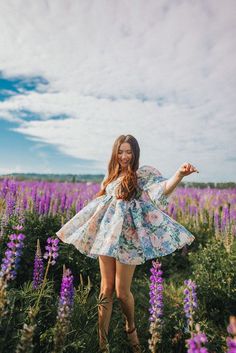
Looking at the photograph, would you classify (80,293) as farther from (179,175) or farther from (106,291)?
(179,175)

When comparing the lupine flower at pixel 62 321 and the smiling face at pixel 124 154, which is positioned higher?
the smiling face at pixel 124 154

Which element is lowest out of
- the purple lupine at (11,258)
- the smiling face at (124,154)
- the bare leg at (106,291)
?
the bare leg at (106,291)

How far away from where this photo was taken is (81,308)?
10.3ft

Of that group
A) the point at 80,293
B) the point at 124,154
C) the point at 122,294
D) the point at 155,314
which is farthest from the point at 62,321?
the point at 80,293

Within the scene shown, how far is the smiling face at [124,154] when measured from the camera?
3602 mm

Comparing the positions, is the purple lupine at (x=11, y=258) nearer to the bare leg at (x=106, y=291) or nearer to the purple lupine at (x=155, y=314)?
the purple lupine at (x=155, y=314)

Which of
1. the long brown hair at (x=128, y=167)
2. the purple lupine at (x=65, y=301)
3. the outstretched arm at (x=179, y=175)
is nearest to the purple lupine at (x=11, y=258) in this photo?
the purple lupine at (x=65, y=301)

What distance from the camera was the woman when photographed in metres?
3.03

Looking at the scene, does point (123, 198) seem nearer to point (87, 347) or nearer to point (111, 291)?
point (111, 291)

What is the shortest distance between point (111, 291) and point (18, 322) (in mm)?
967

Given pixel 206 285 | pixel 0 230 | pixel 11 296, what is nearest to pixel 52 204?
pixel 0 230

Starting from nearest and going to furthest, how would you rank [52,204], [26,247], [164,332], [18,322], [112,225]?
[18,322] → [112,225] → [164,332] → [26,247] → [52,204]

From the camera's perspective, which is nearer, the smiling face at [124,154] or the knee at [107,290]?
the knee at [107,290]

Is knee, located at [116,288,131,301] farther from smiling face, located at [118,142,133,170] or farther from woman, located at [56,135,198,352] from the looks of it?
smiling face, located at [118,142,133,170]
